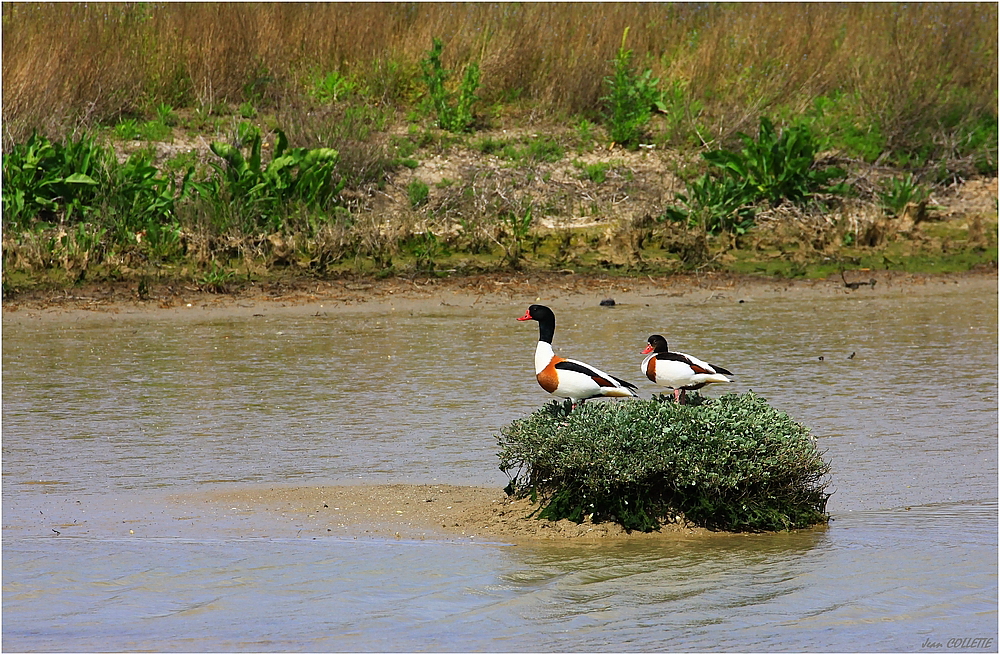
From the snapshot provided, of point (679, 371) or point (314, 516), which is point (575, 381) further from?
point (314, 516)

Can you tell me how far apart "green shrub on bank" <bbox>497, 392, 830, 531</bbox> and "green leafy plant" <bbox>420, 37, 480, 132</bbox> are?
11.6 meters

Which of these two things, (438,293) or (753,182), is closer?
(438,293)

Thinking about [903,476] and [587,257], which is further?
[587,257]

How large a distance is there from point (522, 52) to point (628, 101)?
2.12m

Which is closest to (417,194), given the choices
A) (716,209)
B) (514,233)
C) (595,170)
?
(514,233)

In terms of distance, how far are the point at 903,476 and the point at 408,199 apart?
9.37 metres

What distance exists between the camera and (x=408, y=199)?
16.0 metres

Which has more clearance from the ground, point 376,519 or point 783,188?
point 783,188

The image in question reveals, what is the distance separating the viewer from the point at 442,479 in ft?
25.5

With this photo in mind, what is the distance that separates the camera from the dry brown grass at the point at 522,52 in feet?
58.5

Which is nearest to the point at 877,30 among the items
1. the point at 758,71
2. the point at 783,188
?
the point at 758,71

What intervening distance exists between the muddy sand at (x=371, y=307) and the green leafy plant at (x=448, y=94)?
168 inches

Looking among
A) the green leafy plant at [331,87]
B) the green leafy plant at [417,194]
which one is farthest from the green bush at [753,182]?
the green leafy plant at [331,87]

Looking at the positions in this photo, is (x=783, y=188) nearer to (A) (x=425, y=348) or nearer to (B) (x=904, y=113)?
(B) (x=904, y=113)
